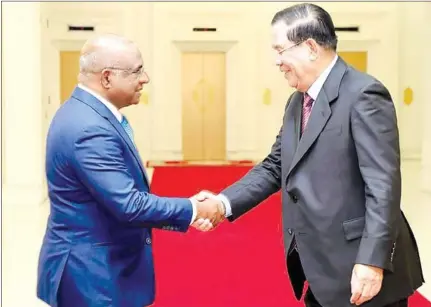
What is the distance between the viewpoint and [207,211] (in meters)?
3.15

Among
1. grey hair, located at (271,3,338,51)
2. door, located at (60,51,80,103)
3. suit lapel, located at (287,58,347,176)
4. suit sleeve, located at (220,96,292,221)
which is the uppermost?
door, located at (60,51,80,103)

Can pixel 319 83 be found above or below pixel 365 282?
above

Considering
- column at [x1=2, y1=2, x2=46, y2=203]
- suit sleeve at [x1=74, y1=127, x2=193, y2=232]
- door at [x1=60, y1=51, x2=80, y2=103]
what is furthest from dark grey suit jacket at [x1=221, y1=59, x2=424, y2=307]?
door at [x1=60, y1=51, x2=80, y2=103]

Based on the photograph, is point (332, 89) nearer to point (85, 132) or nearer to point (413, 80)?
point (85, 132)

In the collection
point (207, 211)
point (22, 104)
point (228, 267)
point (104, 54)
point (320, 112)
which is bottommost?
point (228, 267)

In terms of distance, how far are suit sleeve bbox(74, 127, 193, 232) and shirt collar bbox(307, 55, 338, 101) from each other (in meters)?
0.82

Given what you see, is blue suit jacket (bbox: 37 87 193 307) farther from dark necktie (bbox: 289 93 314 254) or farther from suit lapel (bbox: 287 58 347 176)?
suit lapel (bbox: 287 58 347 176)

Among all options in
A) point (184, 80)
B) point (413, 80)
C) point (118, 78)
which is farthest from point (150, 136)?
point (118, 78)

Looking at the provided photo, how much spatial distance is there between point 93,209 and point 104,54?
66 centimetres

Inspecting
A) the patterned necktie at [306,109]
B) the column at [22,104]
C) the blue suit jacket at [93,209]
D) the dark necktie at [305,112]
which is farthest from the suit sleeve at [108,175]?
the column at [22,104]

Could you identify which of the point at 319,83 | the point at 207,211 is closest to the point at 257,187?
the point at 207,211

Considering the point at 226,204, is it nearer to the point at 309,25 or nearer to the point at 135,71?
the point at 135,71

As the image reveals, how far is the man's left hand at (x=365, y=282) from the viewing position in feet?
7.95

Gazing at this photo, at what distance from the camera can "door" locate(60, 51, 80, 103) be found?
654 inches
